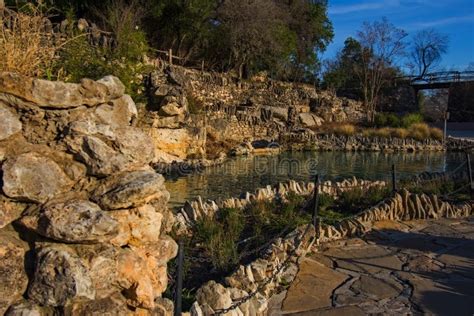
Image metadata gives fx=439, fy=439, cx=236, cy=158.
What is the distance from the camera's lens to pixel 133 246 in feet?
7.79

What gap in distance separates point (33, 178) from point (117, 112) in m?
0.64

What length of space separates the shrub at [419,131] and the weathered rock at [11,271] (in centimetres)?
2667

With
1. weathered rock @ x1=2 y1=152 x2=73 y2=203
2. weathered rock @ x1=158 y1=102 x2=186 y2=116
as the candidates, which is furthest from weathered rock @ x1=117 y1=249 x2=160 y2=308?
weathered rock @ x1=158 y1=102 x2=186 y2=116

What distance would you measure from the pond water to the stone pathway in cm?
484

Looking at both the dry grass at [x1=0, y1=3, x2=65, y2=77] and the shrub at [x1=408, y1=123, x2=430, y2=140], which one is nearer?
the dry grass at [x1=0, y1=3, x2=65, y2=77]

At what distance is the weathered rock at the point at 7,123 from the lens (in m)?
2.09

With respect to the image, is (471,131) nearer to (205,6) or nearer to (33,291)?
(205,6)

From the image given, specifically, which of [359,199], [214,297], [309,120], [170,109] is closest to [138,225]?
[214,297]

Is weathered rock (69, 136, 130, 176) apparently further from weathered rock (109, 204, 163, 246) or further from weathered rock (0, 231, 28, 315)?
weathered rock (0, 231, 28, 315)

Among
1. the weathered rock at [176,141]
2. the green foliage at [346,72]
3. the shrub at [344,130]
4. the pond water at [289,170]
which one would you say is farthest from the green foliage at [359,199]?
the green foliage at [346,72]

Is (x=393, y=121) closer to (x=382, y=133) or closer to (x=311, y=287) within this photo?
(x=382, y=133)

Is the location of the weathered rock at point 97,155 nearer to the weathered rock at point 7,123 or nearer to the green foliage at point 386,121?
the weathered rock at point 7,123

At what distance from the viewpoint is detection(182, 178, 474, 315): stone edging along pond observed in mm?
3224

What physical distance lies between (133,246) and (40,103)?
2.89ft
